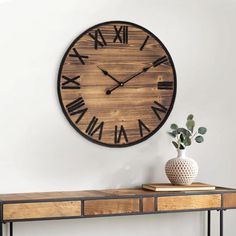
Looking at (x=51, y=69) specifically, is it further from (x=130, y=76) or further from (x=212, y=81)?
(x=212, y=81)

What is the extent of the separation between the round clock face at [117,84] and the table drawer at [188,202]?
19.1 inches

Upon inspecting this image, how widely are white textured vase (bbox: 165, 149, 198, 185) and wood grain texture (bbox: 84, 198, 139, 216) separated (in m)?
0.35

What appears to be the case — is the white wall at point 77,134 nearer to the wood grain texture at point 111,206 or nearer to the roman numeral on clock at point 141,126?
the roman numeral on clock at point 141,126

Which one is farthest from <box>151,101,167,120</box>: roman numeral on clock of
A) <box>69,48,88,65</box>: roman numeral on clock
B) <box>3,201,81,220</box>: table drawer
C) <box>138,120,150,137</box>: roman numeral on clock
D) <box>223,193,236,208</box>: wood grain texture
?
<box>3,201,81,220</box>: table drawer

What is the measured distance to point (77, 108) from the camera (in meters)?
3.42

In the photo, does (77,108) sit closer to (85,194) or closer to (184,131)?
(85,194)

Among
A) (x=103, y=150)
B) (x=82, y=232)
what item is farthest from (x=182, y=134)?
(x=82, y=232)

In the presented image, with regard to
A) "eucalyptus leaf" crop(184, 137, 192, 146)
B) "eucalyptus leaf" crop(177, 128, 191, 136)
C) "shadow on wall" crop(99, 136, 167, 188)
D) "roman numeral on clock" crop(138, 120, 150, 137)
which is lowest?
"shadow on wall" crop(99, 136, 167, 188)

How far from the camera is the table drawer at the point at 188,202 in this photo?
3.24 metres

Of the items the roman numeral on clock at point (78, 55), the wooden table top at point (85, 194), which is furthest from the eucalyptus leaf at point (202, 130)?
the roman numeral on clock at point (78, 55)

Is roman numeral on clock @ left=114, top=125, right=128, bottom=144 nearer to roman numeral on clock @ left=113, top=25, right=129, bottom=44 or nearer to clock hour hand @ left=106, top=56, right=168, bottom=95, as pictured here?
clock hour hand @ left=106, top=56, right=168, bottom=95

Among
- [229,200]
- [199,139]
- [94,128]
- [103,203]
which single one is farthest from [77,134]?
[229,200]

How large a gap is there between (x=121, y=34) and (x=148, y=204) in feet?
3.52

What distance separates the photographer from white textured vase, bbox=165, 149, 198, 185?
134 inches
